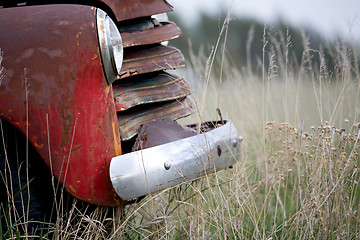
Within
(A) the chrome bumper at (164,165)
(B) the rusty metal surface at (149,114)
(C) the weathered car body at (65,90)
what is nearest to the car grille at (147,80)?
(B) the rusty metal surface at (149,114)

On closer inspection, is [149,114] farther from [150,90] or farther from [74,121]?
[74,121]

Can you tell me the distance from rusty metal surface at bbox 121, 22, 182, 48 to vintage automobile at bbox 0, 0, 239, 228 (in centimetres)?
18

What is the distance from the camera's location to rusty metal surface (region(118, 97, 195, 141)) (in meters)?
1.81

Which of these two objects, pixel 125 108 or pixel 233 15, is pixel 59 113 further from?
pixel 233 15

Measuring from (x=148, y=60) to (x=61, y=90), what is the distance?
479 millimetres

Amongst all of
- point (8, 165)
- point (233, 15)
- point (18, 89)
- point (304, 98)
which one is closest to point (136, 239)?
point (8, 165)

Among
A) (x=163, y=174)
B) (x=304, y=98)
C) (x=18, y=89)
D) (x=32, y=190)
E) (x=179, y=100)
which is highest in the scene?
(x=18, y=89)

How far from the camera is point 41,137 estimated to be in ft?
5.07

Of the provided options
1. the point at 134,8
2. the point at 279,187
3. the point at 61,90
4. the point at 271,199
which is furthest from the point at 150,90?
the point at 271,199

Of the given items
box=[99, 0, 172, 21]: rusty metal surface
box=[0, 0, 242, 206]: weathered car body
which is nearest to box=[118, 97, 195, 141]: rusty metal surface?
box=[0, 0, 242, 206]: weathered car body

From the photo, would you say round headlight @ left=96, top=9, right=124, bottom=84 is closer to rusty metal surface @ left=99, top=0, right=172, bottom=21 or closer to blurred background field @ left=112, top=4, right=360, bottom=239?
rusty metal surface @ left=99, top=0, right=172, bottom=21

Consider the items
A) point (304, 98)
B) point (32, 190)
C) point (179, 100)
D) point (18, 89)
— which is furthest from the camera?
point (304, 98)

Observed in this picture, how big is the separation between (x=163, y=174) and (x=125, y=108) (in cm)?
37

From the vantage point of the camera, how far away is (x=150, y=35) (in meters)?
1.88
